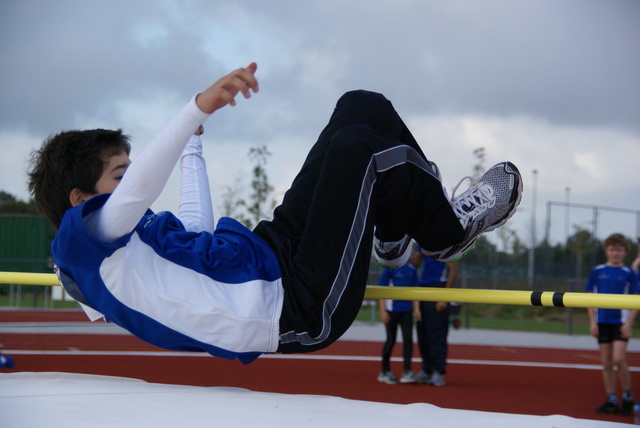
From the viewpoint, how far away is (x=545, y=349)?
9875 mm

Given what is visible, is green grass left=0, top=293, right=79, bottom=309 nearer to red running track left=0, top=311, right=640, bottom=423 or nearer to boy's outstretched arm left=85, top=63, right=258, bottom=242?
red running track left=0, top=311, right=640, bottom=423

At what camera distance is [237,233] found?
6.80ft

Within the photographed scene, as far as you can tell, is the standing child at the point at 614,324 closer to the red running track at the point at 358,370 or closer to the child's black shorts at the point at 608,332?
Result: the child's black shorts at the point at 608,332

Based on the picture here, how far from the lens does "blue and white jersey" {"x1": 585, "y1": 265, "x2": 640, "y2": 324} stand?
504 cm

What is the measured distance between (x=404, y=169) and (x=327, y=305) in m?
0.46

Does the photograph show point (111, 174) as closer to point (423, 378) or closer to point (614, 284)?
point (614, 284)

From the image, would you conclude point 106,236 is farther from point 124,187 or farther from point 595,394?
point 595,394

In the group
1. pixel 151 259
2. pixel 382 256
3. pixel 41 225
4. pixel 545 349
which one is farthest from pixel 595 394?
pixel 41 225

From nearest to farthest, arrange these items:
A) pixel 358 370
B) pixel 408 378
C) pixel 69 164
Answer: pixel 69 164
pixel 408 378
pixel 358 370

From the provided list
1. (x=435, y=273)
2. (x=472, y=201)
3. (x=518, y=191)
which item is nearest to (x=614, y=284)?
(x=435, y=273)

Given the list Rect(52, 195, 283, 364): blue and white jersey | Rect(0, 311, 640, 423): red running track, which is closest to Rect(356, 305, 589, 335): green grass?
Rect(0, 311, 640, 423): red running track

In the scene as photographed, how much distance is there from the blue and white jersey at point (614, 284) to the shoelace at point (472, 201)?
3195 millimetres

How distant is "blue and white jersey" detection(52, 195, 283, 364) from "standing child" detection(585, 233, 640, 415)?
3724 millimetres

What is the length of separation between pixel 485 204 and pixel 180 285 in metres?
1.03
